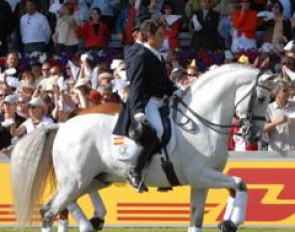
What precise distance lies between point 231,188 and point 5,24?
44.2ft

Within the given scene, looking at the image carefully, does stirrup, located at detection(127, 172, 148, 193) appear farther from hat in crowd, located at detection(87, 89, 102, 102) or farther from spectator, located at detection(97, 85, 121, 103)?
spectator, located at detection(97, 85, 121, 103)

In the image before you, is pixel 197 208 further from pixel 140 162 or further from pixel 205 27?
pixel 205 27

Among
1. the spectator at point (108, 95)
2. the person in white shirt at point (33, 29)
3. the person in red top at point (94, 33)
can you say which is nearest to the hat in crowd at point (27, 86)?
the spectator at point (108, 95)

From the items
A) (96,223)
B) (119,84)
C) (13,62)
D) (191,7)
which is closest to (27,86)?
(119,84)

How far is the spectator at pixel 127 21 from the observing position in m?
26.0

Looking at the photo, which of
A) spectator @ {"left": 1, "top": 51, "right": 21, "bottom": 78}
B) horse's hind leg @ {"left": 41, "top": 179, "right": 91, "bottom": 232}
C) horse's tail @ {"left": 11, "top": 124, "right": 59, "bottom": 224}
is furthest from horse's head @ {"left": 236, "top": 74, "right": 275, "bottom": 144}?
spectator @ {"left": 1, "top": 51, "right": 21, "bottom": 78}

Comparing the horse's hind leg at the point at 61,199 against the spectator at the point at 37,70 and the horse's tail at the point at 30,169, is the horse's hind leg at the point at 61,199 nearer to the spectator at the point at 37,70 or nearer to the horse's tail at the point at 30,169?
the horse's tail at the point at 30,169

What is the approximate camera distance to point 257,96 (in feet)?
49.8

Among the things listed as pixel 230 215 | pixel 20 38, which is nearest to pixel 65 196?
pixel 230 215

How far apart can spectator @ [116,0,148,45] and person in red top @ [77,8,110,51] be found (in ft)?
1.40

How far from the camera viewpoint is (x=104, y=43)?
1033 inches

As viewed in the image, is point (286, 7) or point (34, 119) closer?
point (34, 119)

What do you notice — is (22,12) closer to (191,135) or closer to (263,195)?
(263,195)

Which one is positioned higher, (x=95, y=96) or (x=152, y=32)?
(x=152, y=32)
